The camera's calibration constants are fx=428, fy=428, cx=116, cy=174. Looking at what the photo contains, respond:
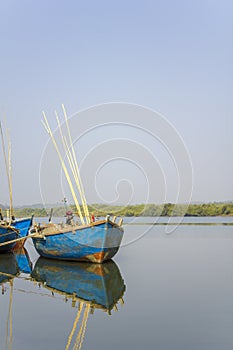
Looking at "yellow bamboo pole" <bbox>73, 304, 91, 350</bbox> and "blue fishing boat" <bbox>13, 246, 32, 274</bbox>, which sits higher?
"yellow bamboo pole" <bbox>73, 304, 91, 350</bbox>

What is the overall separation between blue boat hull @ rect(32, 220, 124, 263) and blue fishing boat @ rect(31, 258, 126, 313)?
369 millimetres

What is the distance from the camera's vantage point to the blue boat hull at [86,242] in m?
15.6

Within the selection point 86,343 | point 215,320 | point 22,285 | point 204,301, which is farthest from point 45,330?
point 22,285

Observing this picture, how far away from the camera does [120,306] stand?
988 cm

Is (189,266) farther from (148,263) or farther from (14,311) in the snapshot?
(14,311)

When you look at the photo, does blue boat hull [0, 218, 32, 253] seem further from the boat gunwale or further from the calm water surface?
the calm water surface

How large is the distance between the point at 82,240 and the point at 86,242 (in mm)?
170

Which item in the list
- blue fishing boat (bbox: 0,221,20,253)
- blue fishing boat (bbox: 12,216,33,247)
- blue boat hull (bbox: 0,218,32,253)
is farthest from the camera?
blue fishing boat (bbox: 12,216,33,247)

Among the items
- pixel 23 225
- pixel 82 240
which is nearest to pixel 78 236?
pixel 82 240

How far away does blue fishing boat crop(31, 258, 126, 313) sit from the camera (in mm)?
10773

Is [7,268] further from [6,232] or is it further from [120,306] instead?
[120,306]

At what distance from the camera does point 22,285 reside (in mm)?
12789

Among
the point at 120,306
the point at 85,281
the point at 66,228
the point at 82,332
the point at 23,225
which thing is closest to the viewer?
the point at 82,332

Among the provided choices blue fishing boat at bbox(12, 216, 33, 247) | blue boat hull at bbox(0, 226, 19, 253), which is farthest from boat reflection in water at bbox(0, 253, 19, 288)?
blue fishing boat at bbox(12, 216, 33, 247)
